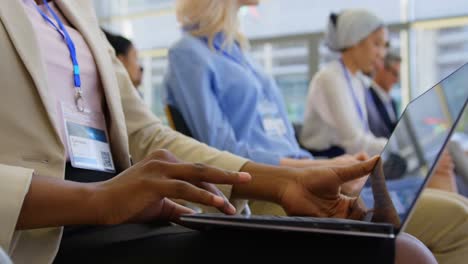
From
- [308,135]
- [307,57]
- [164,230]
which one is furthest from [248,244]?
[307,57]

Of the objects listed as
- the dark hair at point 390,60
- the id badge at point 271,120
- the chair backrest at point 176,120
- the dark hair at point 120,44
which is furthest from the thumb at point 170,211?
the dark hair at point 390,60

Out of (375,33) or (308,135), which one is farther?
(375,33)

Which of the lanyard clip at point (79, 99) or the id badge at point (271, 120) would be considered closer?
the lanyard clip at point (79, 99)

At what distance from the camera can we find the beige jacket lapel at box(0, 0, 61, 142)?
837 mm

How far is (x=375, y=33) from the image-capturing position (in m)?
3.12

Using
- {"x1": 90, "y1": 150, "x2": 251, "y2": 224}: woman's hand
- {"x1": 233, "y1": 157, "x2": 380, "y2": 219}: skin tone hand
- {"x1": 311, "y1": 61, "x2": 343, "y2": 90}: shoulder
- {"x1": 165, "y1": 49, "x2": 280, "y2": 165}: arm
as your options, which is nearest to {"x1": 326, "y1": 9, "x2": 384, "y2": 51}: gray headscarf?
{"x1": 311, "y1": 61, "x2": 343, "y2": 90}: shoulder

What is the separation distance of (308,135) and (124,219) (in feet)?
6.72

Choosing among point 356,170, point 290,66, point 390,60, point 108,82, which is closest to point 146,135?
point 108,82

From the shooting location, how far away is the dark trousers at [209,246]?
686mm

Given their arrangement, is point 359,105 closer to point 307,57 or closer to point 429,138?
point 429,138

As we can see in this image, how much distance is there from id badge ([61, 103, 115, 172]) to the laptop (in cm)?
27

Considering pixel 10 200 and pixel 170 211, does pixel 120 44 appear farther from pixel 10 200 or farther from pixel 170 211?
pixel 10 200

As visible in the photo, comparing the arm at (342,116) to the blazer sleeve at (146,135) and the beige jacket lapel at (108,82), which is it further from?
the beige jacket lapel at (108,82)

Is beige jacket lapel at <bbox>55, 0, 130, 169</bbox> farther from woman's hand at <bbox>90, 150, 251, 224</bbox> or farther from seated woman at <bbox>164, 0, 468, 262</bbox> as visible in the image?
seated woman at <bbox>164, 0, 468, 262</bbox>
